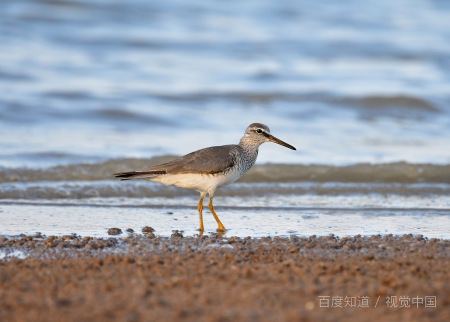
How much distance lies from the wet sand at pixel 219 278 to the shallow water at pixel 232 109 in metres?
0.85

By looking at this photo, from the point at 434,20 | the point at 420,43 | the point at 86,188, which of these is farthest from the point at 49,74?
the point at 434,20

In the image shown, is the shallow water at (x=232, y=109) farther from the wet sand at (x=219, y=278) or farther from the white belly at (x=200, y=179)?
the wet sand at (x=219, y=278)

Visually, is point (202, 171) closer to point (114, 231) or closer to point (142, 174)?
point (142, 174)

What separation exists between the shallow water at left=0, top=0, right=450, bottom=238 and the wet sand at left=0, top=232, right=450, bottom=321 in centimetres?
85

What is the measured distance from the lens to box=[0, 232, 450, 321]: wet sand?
3.99m

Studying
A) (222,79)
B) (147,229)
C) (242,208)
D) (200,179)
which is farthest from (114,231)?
(222,79)

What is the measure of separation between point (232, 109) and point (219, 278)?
33.4 ft

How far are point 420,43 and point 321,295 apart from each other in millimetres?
18437

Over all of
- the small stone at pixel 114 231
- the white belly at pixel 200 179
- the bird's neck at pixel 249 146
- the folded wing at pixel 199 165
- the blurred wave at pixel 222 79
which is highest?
the blurred wave at pixel 222 79

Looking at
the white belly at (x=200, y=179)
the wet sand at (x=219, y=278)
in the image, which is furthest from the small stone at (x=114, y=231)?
the white belly at (x=200, y=179)

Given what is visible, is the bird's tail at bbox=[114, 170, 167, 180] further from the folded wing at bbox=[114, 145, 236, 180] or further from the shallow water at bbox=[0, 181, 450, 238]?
the shallow water at bbox=[0, 181, 450, 238]

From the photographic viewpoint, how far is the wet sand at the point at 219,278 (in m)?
3.99

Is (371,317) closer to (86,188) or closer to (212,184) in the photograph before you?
(212,184)

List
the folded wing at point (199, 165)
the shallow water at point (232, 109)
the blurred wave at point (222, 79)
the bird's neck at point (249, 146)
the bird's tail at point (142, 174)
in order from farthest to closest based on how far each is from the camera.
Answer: the blurred wave at point (222, 79) < the shallow water at point (232, 109) < the bird's neck at point (249, 146) < the folded wing at point (199, 165) < the bird's tail at point (142, 174)
